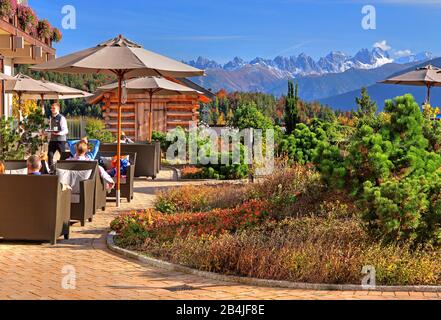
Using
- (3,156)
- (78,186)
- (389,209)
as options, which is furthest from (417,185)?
(3,156)

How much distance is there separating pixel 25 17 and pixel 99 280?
1646 centimetres

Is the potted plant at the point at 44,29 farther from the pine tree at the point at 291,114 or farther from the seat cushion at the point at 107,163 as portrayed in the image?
the seat cushion at the point at 107,163

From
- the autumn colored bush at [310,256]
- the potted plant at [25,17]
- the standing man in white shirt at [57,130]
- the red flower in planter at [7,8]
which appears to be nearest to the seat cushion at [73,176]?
the autumn colored bush at [310,256]

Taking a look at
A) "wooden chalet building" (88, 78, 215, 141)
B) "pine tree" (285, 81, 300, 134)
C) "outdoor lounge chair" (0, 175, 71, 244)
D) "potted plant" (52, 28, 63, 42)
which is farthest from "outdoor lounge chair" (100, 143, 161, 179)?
"wooden chalet building" (88, 78, 215, 141)

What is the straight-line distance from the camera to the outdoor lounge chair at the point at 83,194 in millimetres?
10414

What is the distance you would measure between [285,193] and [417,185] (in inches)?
130

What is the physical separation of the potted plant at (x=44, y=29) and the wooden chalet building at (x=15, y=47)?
17 cm

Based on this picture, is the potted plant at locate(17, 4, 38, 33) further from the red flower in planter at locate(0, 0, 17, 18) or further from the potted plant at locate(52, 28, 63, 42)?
the potted plant at locate(52, 28, 63, 42)

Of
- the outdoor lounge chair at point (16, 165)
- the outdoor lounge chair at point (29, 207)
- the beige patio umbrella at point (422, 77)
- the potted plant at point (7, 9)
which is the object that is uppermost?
the potted plant at point (7, 9)

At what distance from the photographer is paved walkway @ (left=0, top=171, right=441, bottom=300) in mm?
6512

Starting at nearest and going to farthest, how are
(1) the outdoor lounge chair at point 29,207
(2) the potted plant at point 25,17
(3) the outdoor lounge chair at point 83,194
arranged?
(1) the outdoor lounge chair at point 29,207
(3) the outdoor lounge chair at point 83,194
(2) the potted plant at point 25,17

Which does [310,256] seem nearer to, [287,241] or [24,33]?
[287,241]

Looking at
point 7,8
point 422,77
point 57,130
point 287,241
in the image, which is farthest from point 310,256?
point 422,77

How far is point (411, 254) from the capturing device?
24.8 feet
